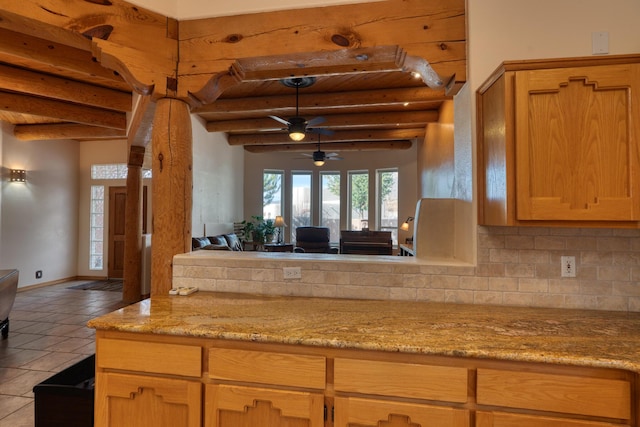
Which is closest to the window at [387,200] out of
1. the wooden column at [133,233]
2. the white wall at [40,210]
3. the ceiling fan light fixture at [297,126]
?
the ceiling fan light fixture at [297,126]

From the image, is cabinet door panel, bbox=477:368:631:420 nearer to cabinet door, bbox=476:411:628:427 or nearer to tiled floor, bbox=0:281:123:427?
cabinet door, bbox=476:411:628:427

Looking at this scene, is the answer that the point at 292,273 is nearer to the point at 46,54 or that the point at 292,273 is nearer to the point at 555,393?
the point at 555,393

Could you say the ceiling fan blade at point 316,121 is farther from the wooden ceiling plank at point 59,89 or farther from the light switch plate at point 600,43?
the light switch plate at point 600,43

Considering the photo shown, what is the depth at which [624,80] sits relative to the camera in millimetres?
1405

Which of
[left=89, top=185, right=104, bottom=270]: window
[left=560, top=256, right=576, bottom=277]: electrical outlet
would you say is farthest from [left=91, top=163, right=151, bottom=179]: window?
[left=560, top=256, right=576, bottom=277]: electrical outlet

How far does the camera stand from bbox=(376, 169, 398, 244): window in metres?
8.80

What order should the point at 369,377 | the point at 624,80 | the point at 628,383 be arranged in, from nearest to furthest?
the point at 628,383 → the point at 369,377 → the point at 624,80

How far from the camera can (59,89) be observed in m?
3.95

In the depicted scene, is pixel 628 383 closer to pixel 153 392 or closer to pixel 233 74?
pixel 153 392

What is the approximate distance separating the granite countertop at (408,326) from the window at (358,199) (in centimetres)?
735

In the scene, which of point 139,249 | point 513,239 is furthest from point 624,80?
point 139,249

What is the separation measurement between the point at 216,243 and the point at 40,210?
3.24m

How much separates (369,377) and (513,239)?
1.07 metres

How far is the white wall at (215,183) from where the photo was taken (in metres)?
6.36
